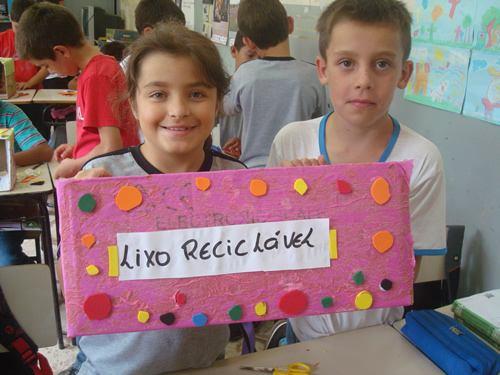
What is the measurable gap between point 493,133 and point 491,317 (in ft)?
2.71

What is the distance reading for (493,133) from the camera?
72.2 inches

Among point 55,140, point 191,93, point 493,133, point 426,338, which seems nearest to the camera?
point 191,93

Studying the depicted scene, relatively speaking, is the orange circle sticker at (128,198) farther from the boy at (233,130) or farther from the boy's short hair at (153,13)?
the boy's short hair at (153,13)

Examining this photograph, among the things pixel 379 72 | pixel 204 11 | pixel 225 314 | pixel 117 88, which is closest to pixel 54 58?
pixel 117 88

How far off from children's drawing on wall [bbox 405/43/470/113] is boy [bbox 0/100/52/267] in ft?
6.45

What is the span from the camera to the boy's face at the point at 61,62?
7.50 feet

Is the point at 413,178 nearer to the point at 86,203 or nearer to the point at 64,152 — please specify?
the point at 86,203

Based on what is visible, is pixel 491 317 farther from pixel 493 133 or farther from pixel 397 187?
pixel 493 133

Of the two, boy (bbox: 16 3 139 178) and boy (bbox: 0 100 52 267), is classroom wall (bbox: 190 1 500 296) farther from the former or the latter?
boy (bbox: 0 100 52 267)

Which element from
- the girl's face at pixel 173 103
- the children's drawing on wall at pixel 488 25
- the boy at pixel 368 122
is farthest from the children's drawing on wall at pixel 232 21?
the girl's face at pixel 173 103

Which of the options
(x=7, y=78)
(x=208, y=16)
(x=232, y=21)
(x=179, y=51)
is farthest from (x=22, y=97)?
(x=179, y=51)

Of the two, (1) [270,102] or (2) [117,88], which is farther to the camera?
(1) [270,102]

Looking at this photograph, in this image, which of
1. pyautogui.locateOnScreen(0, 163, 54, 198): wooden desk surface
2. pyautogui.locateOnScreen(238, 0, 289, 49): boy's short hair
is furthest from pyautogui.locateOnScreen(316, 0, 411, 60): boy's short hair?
pyautogui.locateOnScreen(0, 163, 54, 198): wooden desk surface

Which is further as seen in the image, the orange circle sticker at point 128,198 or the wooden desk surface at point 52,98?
the wooden desk surface at point 52,98
